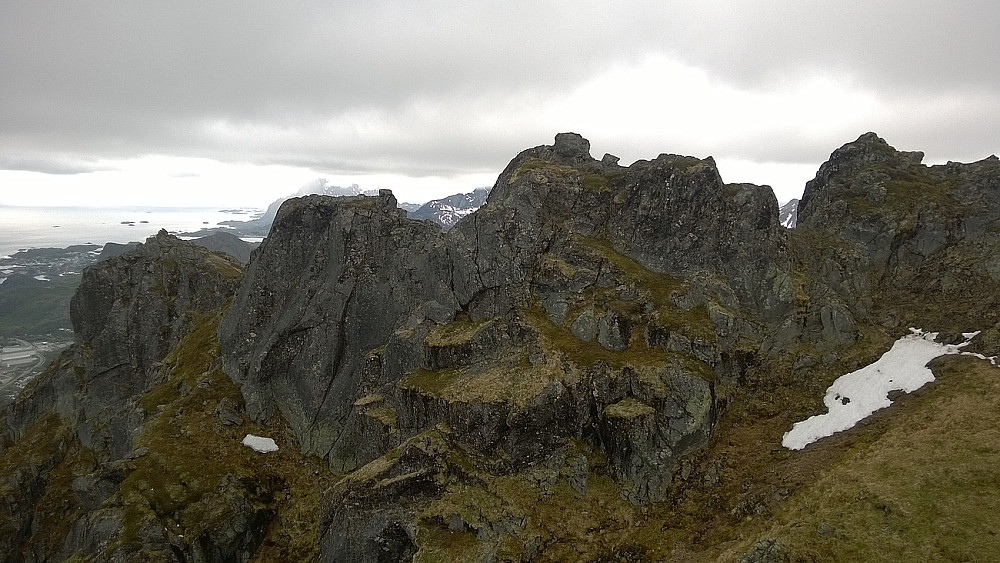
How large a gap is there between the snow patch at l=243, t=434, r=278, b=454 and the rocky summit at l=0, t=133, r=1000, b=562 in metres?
0.29

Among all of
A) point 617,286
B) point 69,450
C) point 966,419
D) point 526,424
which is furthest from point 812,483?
point 69,450

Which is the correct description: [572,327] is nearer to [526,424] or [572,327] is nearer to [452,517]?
[526,424]

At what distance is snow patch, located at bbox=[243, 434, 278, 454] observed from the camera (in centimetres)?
4472

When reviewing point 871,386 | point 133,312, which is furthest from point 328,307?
point 871,386

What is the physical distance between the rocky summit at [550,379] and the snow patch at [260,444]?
0.29m

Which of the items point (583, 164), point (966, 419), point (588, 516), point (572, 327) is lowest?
point (588, 516)

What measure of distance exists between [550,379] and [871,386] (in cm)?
2350

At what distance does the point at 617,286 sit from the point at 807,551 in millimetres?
23643

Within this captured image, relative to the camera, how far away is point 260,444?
Answer: 148 ft

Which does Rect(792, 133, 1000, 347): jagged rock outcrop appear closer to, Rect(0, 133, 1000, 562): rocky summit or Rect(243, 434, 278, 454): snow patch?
Rect(0, 133, 1000, 562): rocky summit

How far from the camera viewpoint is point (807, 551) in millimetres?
21547

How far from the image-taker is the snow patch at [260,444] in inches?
1761

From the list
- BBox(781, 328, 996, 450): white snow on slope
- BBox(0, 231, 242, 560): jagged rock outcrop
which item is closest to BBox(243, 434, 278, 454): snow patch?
BBox(0, 231, 242, 560): jagged rock outcrop

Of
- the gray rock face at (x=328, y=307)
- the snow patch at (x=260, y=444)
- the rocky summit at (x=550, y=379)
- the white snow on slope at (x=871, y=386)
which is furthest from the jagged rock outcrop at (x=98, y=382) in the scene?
the white snow on slope at (x=871, y=386)
